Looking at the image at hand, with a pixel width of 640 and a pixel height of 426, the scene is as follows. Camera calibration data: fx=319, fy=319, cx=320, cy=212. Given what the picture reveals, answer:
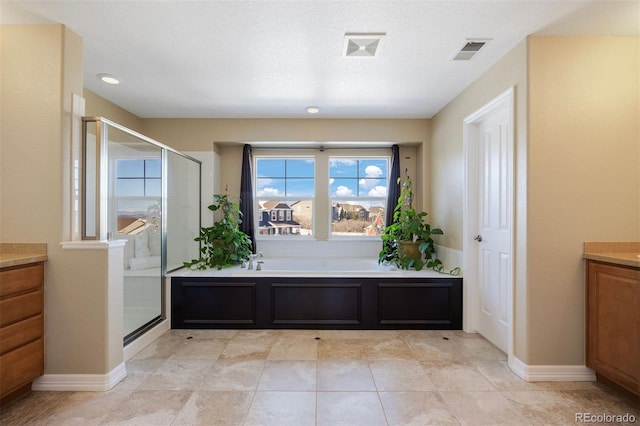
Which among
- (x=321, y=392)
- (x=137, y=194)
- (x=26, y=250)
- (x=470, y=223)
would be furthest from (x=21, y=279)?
(x=470, y=223)

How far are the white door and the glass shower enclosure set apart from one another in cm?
291

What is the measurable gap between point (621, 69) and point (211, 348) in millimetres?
3624

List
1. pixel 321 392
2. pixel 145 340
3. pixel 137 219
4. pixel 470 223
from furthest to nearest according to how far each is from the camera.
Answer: pixel 470 223 → pixel 137 219 → pixel 145 340 → pixel 321 392

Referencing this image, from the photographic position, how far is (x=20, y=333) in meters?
1.84

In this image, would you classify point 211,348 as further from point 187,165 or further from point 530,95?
point 530,95

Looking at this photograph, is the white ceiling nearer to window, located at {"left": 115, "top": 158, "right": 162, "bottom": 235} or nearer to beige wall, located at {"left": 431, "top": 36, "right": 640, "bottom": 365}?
beige wall, located at {"left": 431, "top": 36, "right": 640, "bottom": 365}

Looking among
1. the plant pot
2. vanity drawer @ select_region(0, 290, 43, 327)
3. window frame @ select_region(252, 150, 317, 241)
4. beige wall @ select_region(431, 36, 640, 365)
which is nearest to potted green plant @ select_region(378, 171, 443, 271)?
the plant pot

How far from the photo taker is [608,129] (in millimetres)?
2121

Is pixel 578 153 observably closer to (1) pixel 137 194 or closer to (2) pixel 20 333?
(1) pixel 137 194

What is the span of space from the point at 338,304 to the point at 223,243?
1.46 m

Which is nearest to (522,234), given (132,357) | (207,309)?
(207,309)

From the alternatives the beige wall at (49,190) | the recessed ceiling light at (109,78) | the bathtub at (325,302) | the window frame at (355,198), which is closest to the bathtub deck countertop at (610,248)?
the bathtub at (325,302)

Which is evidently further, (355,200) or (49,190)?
(355,200)

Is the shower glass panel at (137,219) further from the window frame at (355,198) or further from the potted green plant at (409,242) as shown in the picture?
the potted green plant at (409,242)
